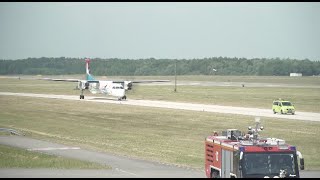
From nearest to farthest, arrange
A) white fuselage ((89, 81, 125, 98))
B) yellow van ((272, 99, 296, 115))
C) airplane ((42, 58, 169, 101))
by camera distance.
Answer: yellow van ((272, 99, 296, 115)) < white fuselage ((89, 81, 125, 98)) < airplane ((42, 58, 169, 101))

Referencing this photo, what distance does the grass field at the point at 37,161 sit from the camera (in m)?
28.8

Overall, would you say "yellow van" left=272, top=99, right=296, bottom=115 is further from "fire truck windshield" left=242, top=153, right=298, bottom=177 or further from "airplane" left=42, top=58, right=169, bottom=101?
"fire truck windshield" left=242, top=153, right=298, bottom=177

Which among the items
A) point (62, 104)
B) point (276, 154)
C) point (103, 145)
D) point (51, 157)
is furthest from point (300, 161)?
point (62, 104)

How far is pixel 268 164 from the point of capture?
58.5 ft

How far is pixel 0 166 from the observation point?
28812 mm

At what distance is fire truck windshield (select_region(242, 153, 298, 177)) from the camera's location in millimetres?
17620

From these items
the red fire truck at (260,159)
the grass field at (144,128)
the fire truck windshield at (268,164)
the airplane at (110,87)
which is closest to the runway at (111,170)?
the grass field at (144,128)

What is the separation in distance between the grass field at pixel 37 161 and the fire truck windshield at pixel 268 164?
12167mm

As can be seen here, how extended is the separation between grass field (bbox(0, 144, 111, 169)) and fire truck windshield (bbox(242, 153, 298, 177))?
12167mm

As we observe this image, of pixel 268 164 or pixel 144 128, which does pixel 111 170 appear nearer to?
pixel 268 164

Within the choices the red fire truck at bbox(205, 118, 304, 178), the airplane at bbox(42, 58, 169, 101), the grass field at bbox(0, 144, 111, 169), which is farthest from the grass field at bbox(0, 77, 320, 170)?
the airplane at bbox(42, 58, 169, 101)

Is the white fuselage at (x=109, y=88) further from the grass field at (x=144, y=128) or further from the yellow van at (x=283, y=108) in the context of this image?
the yellow van at (x=283, y=108)

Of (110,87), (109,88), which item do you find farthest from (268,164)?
(109,88)

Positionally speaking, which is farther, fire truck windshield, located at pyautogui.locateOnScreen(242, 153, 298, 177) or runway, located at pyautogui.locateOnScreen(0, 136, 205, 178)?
runway, located at pyautogui.locateOnScreen(0, 136, 205, 178)
